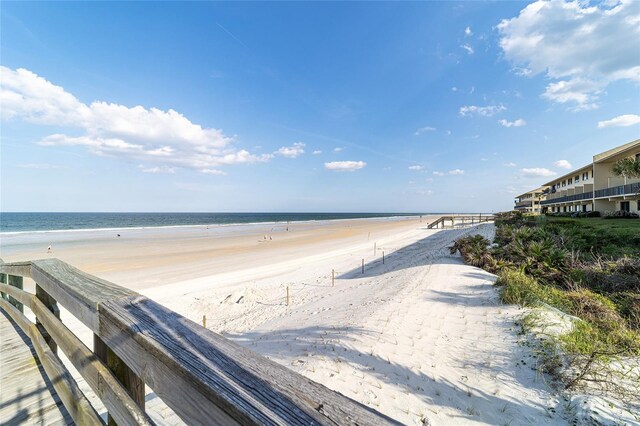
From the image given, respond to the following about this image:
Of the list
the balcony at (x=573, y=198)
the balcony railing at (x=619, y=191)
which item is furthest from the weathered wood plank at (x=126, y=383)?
the balcony at (x=573, y=198)

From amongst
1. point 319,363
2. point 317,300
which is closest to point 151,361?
point 319,363

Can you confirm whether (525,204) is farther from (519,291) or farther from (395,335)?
(395,335)

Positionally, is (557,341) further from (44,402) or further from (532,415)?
(44,402)

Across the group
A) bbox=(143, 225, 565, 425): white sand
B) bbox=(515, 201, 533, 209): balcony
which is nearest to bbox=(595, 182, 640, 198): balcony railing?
bbox=(143, 225, 565, 425): white sand

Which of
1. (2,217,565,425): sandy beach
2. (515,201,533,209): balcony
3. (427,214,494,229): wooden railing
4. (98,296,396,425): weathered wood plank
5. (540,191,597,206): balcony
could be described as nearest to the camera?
(98,296,396,425): weathered wood plank

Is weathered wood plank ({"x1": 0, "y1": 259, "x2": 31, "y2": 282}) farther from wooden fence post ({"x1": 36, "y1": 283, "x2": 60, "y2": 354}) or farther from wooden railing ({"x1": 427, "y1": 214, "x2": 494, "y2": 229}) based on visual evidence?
wooden railing ({"x1": 427, "y1": 214, "x2": 494, "y2": 229})

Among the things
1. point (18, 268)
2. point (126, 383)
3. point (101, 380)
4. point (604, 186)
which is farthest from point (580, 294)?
point (604, 186)
